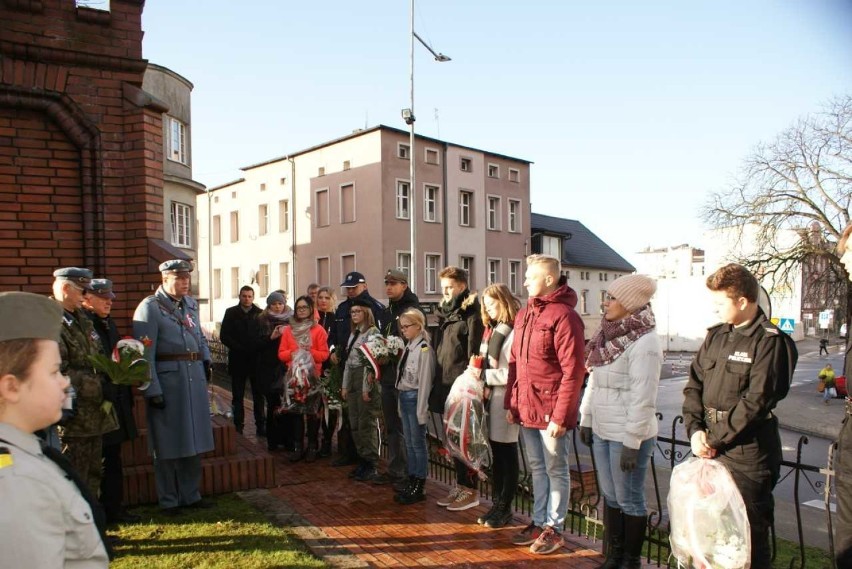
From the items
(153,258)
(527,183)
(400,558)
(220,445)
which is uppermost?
(527,183)

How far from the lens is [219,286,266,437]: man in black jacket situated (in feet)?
26.6

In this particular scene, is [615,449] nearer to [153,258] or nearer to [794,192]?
[153,258]

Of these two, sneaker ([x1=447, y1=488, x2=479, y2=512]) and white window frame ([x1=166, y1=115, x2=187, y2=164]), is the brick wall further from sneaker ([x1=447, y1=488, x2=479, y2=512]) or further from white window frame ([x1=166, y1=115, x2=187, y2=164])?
white window frame ([x1=166, y1=115, x2=187, y2=164])

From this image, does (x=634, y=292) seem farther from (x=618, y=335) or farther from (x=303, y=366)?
(x=303, y=366)

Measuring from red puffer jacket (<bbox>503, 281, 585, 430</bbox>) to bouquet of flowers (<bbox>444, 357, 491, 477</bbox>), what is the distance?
15.3 inches

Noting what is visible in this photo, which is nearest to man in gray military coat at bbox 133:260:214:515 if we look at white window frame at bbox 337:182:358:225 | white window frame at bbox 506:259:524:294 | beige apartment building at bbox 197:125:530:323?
beige apartment building at bbox 197:125:530:323

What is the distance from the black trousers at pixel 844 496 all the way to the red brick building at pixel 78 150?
18.2 feet

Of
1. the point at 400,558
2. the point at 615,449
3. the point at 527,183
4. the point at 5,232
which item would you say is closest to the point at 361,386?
the point at 400,558

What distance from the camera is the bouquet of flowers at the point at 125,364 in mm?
4262

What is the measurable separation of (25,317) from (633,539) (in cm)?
379

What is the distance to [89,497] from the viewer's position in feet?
6.32

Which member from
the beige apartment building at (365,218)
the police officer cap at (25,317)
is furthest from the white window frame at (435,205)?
the police officer cap at (25,317)

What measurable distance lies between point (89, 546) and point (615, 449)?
3185mm

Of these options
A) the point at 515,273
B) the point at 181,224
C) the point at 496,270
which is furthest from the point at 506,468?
the point at 515,273
